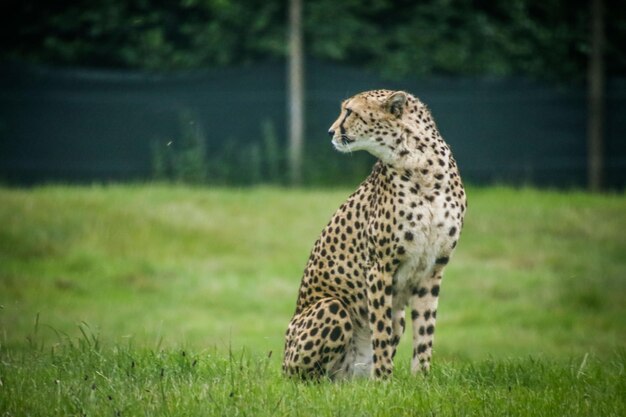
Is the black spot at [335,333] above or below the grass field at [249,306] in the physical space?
above

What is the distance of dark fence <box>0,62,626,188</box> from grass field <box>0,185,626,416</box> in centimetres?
105

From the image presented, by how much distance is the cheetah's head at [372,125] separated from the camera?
4.63 m

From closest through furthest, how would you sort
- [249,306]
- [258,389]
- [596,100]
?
[258,389]
[249,306]
[596,100]

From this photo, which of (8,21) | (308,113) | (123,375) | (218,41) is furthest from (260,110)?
(123,375)

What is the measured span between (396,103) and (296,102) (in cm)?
920

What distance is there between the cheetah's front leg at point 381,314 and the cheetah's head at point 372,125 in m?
0.53

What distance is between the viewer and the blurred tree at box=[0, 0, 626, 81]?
14.9 m

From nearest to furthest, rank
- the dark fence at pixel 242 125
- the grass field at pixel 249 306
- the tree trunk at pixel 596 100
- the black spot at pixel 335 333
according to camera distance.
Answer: the grass field at pixel 249 306 → the black spot at pixel 335 333 → the tree trunk at pixel 596 100 → the dark fence at pixel 242 125

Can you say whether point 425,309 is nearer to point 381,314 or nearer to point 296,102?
point 381,314

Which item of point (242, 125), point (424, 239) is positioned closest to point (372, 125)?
point (424, 239)

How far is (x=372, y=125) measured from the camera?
4645mm

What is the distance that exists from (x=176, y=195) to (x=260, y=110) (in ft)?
8.52

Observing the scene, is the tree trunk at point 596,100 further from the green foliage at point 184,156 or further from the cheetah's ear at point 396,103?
the cheetah's ear at point 396,103

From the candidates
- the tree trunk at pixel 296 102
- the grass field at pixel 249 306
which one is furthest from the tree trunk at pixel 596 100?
the tree trunk at pixel 296 102
